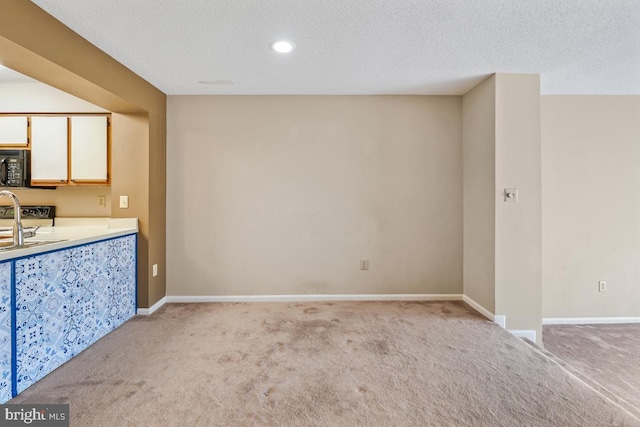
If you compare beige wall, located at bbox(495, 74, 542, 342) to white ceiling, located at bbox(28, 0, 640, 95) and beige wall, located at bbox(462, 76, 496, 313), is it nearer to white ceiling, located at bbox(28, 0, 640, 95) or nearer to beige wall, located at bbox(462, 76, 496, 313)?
beige wall, located at bbox(462, 76, 496, 313)

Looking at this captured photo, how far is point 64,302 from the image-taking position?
2133 millimetres

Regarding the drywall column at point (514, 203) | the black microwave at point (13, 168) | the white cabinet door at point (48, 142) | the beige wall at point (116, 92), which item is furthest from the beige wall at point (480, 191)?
the black microwave at point (13, 168)

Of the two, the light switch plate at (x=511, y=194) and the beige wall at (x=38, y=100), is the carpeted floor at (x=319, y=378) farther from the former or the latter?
the beige wall at (x=38, y=100)

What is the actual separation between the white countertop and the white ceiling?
1.49m

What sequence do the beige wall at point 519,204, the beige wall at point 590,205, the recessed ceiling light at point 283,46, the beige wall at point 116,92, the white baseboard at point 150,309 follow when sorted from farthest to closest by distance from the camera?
the beige wall at point 590,205 < the white baseboard at point 150,309 < the beige wall at point 519,204 < the recessed ceiling light at point 283,46 < the beige wall at point 116,92

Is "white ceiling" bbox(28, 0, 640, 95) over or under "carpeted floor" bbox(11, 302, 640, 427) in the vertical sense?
over

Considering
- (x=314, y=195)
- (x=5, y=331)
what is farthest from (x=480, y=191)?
(x=5, y=331)

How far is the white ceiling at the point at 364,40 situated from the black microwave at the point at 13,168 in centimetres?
162

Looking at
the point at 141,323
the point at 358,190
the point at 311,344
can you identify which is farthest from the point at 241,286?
the point at 358,190

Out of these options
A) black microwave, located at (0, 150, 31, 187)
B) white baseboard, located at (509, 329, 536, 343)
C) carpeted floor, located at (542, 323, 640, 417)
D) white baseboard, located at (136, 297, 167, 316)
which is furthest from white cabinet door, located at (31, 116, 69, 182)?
carpeted floor, located at (542, 323, 640, 417)

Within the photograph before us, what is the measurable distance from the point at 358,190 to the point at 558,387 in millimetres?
2362

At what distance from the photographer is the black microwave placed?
3121 mm

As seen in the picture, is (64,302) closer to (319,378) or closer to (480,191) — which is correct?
(319,378)

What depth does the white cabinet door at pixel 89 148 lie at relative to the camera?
320 centimetres
